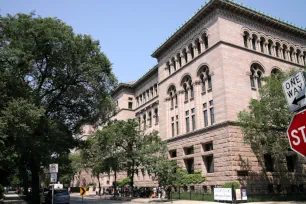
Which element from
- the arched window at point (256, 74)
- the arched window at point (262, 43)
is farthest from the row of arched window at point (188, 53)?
the arched window at point (262, 43)

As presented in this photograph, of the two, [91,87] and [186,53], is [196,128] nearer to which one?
[186,53]

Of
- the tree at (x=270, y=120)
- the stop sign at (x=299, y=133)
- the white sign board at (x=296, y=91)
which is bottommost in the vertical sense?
the stop sign at (x=299, y=133)

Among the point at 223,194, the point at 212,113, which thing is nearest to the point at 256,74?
the point at 212,113

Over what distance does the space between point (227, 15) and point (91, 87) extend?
19433 millimetres

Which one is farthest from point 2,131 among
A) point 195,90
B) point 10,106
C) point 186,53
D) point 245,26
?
point 245,26

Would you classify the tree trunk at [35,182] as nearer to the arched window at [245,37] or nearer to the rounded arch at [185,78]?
the rounded arch at [185,78]

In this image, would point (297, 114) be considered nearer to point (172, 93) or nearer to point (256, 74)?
point (256, 74)

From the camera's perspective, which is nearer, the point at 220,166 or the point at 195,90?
the point at 220,166

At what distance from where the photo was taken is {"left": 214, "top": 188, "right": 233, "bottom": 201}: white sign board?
25906mm

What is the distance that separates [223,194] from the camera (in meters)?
26.6

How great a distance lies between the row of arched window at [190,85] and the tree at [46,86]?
13.0 m

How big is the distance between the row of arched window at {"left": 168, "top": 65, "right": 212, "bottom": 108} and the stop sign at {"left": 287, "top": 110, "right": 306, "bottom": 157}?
31.6 m

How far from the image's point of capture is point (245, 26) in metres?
36.8

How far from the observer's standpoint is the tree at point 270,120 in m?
25.4
